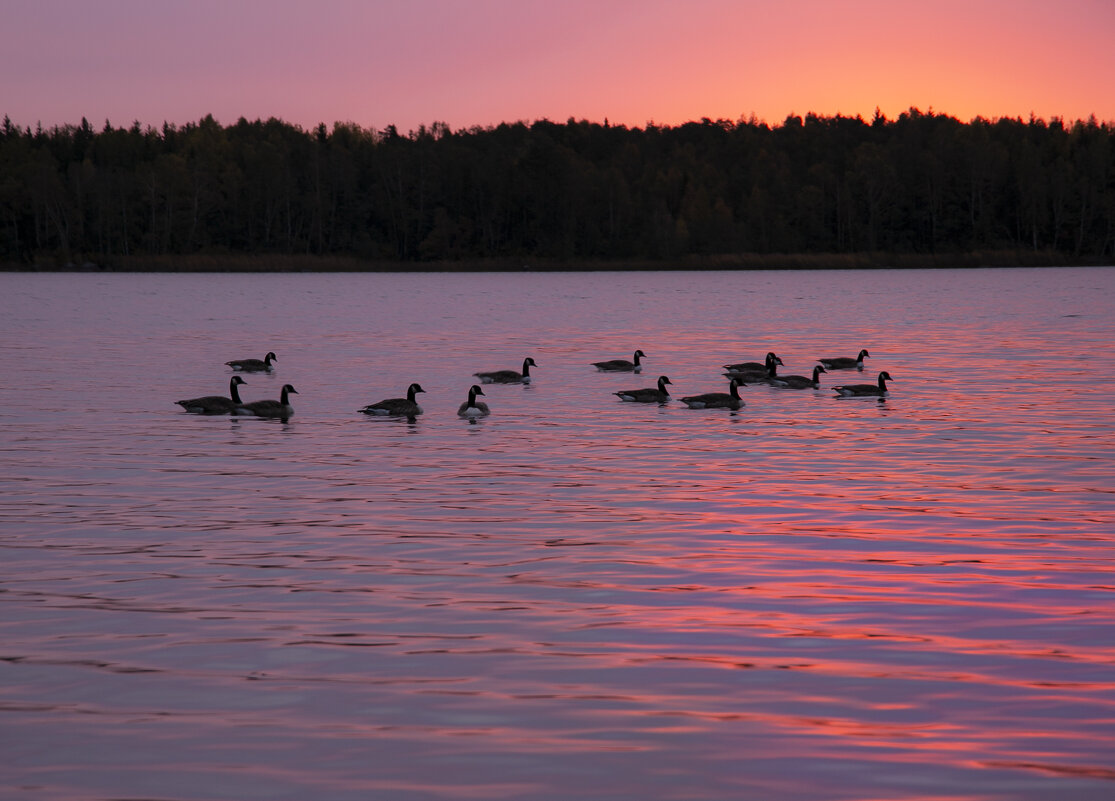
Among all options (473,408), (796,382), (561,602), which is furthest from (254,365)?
(561,602)

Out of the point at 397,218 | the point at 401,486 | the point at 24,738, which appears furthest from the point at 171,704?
the point at 397,218

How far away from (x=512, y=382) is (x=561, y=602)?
22966mm

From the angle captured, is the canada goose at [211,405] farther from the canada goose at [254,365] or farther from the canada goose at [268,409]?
the canada goose at [254,365]

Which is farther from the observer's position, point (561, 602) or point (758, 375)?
point (758, 375)

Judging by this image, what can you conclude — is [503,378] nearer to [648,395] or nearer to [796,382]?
[648,395]

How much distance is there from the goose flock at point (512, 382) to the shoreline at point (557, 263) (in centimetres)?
9445

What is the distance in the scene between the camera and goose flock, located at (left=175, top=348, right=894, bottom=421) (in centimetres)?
2689

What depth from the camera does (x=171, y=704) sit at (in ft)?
29.5

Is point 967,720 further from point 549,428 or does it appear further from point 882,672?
point 549,428

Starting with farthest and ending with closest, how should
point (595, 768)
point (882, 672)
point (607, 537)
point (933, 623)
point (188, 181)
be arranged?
1. point (188, 181)
2. point (607, 537)
3. point (933, 623)
4. point (882, 672)
5. point (595, 768)

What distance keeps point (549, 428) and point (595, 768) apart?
58.9ft

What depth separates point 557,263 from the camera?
582 ft

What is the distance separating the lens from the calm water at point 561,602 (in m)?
7.98

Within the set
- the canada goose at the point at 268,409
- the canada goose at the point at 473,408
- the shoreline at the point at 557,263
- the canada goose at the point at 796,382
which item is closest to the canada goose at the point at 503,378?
the canada goose at the point at 796,382
